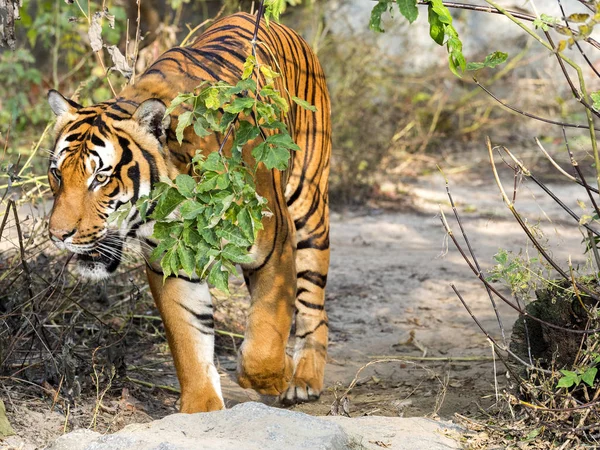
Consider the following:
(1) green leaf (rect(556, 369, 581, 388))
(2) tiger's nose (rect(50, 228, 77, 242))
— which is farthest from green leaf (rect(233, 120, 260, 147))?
(1) green leaf (rect(556, 369, 581, 388))

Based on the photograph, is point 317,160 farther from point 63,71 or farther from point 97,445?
point 63,71

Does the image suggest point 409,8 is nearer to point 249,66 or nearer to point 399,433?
point 249,66

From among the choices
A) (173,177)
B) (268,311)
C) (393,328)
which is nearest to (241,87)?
(173,177)

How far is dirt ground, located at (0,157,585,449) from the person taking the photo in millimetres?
3881

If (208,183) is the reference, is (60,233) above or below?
below

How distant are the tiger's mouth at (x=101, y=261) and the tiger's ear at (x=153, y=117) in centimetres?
45

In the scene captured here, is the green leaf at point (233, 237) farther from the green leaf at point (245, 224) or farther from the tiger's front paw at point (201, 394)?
A: the tiger's front paw at point (201, 394)

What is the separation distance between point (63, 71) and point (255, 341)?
8790 mm

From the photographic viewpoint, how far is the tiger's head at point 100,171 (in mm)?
3332

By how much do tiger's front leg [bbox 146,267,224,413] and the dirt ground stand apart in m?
0.32

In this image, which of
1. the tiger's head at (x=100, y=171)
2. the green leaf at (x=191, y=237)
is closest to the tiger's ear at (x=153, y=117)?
the tiger's head at (x=100, y=171)

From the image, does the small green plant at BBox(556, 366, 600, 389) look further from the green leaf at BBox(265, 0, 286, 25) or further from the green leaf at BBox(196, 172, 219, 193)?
the green leaf at BBox(265, 0, 286, 25)

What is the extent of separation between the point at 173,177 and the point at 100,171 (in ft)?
0.91

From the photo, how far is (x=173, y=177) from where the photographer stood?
3.47 meters
